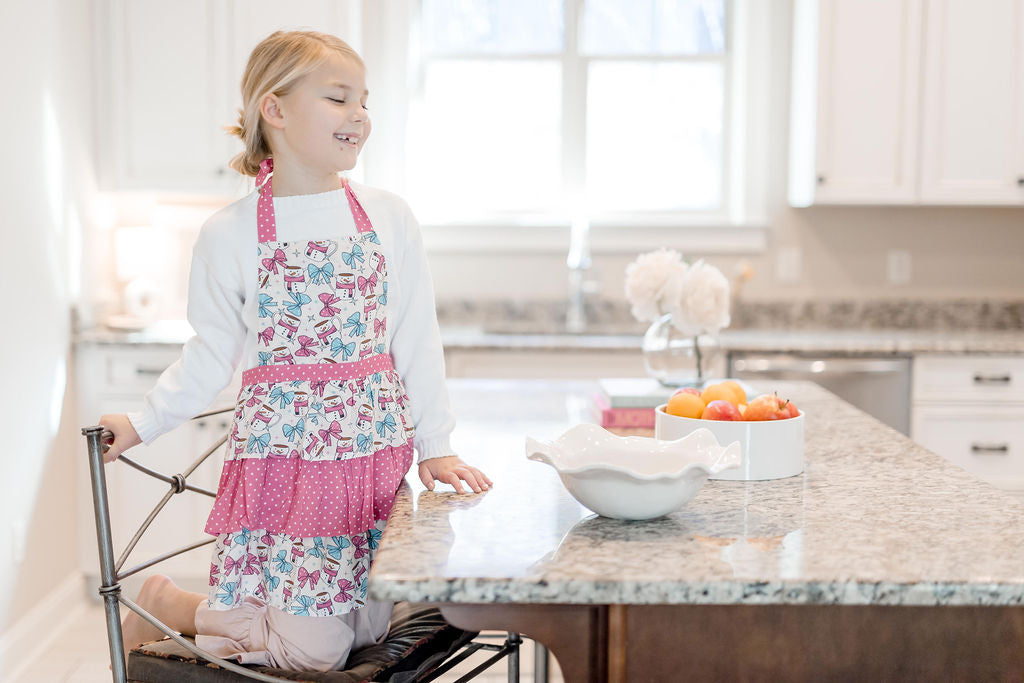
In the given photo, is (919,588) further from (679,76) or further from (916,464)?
(679,76)

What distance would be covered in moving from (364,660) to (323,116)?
0.77 meters

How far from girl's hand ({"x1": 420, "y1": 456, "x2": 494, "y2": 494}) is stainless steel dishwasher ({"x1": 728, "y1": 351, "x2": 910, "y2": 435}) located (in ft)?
6.50

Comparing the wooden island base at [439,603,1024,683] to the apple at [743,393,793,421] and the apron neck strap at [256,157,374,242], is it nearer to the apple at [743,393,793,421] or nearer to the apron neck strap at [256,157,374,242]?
the apple at [743,393,793,421]

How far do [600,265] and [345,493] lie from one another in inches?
105

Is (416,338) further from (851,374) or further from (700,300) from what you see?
(851,374)

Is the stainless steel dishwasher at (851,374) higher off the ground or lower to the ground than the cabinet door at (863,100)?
lower

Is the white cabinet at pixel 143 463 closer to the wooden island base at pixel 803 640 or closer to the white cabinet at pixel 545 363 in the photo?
the white cabinet at pixel 545 363

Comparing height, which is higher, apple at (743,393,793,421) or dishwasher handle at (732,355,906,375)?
apple at (743,393,793,421)

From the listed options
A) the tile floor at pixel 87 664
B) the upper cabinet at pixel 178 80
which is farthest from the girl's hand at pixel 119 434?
the upper cabinet at pixel 178 80

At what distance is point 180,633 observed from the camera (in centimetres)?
147

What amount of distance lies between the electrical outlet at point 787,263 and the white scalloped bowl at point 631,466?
9.00ft

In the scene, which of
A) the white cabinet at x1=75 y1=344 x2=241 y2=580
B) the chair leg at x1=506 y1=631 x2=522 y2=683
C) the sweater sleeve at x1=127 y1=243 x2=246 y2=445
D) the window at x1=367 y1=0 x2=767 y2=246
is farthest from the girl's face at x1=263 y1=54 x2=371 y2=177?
the window at x1=367 y1=0 x2=767 y2=246

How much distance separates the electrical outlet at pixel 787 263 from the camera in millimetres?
3916

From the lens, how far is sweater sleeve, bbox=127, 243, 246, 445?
4.62 feet
